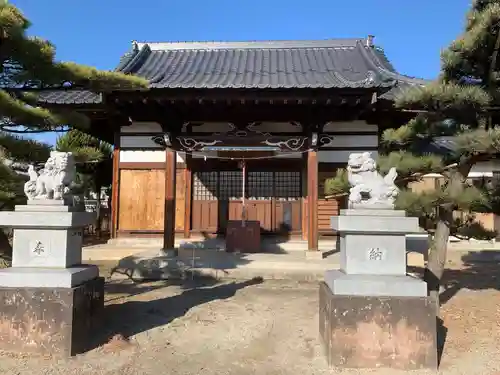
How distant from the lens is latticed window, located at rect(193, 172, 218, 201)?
1046 centimetres

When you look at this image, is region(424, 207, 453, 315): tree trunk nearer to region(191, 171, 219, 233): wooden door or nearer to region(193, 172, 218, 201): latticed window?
region(191, 171, 219, 233): wooden door

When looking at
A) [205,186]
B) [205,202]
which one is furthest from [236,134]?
[205,202]

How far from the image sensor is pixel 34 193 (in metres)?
4.01

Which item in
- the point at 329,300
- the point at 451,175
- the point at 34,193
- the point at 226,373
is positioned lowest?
the point at 226,373

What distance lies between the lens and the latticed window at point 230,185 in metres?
10.5

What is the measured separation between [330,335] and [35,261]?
3015 mm

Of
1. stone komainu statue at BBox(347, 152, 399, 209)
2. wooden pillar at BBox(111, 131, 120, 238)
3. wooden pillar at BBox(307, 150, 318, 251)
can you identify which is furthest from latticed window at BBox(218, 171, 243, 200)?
stone komainu statue at BBox(347, 152, 399, 209)

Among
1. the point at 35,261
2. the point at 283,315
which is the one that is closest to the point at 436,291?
the point at 283,315

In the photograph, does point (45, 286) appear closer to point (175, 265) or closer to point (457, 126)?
point (175, 265)

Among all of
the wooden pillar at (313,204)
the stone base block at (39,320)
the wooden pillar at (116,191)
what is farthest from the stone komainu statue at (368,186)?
the wooden pillar at (116,191)

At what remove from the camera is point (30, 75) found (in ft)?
14.7

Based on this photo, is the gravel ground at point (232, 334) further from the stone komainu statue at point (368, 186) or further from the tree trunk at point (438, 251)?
the stone komainu statue at point (368, 186)

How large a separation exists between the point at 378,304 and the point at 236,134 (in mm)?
6284

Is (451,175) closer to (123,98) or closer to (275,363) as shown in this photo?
(275,363)
